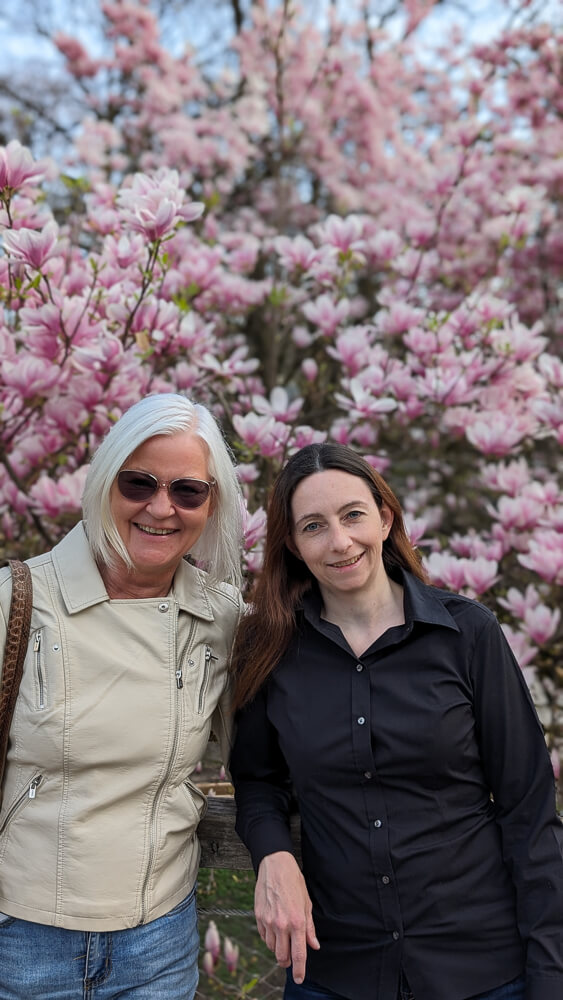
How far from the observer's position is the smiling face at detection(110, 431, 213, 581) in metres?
1.65

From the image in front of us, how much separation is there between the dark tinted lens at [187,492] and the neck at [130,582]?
14 centimetres

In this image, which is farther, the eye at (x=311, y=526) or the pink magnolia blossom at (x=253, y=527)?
the pink magnolia blossom at (x=253, y=527)

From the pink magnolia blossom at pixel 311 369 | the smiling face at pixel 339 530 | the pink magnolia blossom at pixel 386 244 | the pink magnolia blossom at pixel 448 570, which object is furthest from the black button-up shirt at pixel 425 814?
the pink magnolia blossom at pixel 386 244

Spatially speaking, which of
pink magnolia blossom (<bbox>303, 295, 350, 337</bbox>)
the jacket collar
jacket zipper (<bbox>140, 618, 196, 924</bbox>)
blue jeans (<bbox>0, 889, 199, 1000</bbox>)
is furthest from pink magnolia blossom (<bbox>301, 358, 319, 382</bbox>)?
blue jeans (<bbox>0, 889, 199, 1000</bbox>)

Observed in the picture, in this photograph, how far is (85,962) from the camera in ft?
5.01

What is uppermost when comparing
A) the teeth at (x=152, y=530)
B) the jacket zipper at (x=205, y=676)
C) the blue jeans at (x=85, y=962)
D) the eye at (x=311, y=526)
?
the eye at (x=311, y=526)

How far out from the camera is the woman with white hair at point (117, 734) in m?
1.52

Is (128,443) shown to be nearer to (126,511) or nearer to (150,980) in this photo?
(126,511)

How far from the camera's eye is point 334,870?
1609 millimetres

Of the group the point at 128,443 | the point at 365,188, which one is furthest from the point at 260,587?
the point at 365,188

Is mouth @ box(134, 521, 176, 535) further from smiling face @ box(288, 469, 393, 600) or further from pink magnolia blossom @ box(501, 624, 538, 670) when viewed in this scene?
pink magnolia blossom @ box(501, 624, 538, 670)

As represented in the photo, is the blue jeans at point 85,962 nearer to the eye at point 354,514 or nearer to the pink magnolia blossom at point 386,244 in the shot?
the eye at point 354,514

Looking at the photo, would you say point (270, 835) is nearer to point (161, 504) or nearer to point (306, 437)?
point (161, 504)

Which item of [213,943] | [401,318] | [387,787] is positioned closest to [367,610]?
[387,787]
